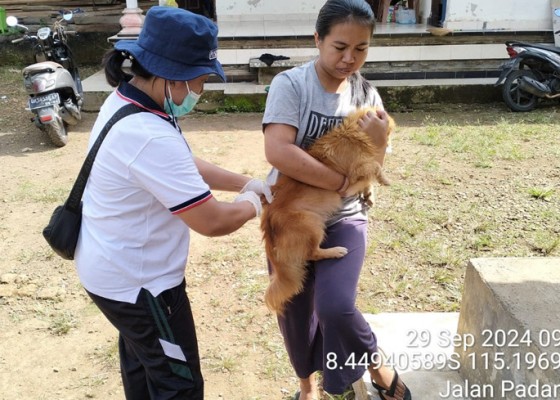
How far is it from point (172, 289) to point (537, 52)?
7094 millimetres

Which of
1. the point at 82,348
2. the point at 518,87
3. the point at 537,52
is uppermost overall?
the point at 537,52

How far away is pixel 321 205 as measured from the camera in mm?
2270

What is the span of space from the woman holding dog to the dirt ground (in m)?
0.69

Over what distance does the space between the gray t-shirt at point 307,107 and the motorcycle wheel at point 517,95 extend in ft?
19.6

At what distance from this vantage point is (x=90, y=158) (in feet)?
5.78

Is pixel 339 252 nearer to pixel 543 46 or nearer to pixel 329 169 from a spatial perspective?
pixel 329 169

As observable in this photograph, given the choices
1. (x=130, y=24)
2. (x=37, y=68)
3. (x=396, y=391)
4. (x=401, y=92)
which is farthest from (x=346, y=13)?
(x=130, y=24)

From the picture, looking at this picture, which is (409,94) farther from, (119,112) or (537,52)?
(119,112)

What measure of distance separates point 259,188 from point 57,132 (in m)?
4.86

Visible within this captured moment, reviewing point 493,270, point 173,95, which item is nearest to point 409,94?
point 493,270

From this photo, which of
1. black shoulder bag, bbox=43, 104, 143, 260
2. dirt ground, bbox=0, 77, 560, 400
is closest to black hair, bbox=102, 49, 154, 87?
black shoulder bag, bbox=43, 104, 143, 260

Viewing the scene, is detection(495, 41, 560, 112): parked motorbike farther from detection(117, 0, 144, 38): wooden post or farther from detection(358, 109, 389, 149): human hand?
detection(358, 109, 389, 149): human hand

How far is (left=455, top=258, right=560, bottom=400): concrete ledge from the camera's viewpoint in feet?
6.01

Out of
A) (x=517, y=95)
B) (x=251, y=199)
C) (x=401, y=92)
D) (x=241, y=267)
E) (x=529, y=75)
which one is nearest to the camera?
(x=251, y=199)
